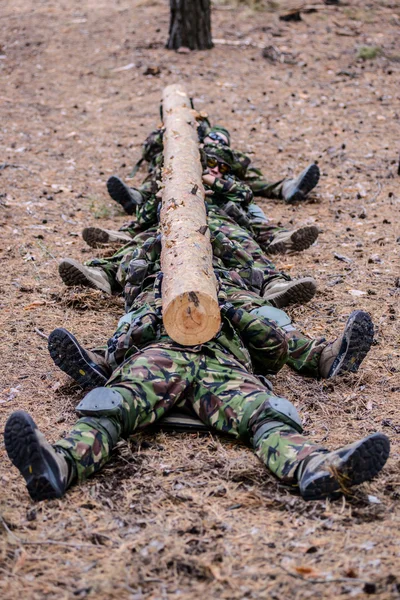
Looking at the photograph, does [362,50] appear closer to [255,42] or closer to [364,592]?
[255,42]

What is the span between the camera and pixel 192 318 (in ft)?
12.7

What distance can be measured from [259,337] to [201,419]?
0.65 metres

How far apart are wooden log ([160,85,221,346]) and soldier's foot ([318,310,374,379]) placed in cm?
87

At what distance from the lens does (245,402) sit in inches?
145

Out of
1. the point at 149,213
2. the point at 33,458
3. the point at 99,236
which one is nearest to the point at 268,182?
the point at 149,213

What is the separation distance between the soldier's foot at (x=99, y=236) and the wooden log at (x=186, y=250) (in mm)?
833

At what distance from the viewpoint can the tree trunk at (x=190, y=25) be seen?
37.2 feet

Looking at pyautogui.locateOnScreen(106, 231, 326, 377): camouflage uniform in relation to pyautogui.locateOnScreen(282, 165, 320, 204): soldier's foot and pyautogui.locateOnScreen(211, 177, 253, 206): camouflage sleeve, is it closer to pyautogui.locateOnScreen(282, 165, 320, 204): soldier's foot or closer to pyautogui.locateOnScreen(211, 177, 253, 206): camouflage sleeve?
pyautogui.locateOnScreen(211, 177, 253, 206): camouflage sleeve

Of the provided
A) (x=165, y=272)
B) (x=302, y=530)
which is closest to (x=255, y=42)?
(x=165, y=272)

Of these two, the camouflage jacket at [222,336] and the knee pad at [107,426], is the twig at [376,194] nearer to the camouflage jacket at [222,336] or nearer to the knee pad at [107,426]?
the camouflage jacket at [222,336]

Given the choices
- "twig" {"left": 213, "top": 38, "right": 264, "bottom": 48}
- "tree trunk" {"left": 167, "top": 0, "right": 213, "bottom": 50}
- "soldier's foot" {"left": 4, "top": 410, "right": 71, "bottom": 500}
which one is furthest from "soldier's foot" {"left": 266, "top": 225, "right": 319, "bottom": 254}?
"twig" {"left": 213, "top": 38, "right": 264, "bottom": 48}

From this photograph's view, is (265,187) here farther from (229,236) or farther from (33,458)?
(33,458)

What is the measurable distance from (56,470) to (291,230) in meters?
4.06

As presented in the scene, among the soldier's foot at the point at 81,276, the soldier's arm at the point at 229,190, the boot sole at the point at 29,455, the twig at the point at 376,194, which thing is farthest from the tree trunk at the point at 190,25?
the boot sole at the point at 29,455
